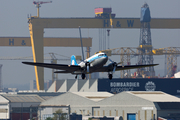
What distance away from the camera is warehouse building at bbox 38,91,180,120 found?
415 ft

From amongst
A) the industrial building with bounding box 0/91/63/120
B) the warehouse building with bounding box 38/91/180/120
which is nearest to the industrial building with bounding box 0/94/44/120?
the industrial building with bounding box 0/91/63/120

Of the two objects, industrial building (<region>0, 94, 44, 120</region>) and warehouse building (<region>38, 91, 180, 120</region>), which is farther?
industrial building (<region>0, 94, 44, 120</region>)

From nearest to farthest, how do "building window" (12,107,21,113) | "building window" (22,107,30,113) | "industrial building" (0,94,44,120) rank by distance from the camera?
"industrial building" (0,94,44,120)
"building window" (12,107,21,113)
"building window" (22,107,30,113)

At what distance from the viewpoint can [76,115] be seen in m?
131

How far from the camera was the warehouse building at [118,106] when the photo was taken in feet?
415

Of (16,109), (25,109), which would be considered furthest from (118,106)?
(16,109)

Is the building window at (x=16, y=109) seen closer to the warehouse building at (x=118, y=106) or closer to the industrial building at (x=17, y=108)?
the industrial building at (x=17, y=108)

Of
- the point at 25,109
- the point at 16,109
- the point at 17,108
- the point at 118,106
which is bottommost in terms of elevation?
the point at 25,109

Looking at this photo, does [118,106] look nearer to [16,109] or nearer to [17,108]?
[17,108]

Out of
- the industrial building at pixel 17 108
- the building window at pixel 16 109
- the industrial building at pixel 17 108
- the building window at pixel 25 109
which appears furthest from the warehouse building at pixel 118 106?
the building window at pixel 16 109

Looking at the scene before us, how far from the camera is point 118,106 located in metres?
132

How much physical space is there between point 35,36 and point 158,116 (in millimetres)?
82562

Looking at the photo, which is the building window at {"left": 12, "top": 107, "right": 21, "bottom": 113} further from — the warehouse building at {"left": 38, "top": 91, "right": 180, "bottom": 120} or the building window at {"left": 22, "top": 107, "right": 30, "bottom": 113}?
the warehouse building at {"left": 38, "top": 91, "right": 180, "bottom": 120}

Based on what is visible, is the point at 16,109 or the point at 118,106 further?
the point at 16,109
